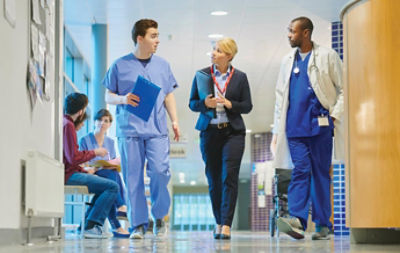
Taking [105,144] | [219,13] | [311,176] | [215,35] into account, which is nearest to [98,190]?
[105,144]

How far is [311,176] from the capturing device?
16.5ft

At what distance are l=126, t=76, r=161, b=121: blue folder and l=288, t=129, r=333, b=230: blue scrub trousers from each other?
995mm

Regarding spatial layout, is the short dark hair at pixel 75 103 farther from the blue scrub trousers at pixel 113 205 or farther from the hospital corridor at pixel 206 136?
the blue scrub trousers at pixel 113 205

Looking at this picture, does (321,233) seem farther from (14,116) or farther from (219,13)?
Result: (219,13)

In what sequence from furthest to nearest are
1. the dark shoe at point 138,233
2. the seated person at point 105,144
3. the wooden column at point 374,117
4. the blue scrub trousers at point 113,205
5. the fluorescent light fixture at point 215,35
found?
the fluorescent light fixture at point 215,35, the seated person at point 105,144, the blue scrub trousers at point 113,205, the dark shoe at point 138,233, the wooden column at point 374,117

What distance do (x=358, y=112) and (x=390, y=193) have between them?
480 millimetres

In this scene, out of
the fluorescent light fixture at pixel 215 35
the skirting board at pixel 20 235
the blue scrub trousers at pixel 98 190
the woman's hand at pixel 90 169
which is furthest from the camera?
the fluorescent light fixture at pixel 215 35

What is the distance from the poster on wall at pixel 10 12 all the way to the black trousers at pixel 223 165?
1812 millimetres

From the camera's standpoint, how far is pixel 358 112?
11.7 feet

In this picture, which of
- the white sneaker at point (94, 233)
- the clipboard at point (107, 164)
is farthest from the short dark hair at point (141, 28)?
the clipboard at point (107, 164)

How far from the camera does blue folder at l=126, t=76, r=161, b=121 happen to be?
4871mm

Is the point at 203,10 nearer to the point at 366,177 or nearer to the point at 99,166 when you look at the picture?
the point at 99,166

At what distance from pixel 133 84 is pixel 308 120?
1.25m

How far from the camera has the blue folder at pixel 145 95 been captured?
4.87 meters
